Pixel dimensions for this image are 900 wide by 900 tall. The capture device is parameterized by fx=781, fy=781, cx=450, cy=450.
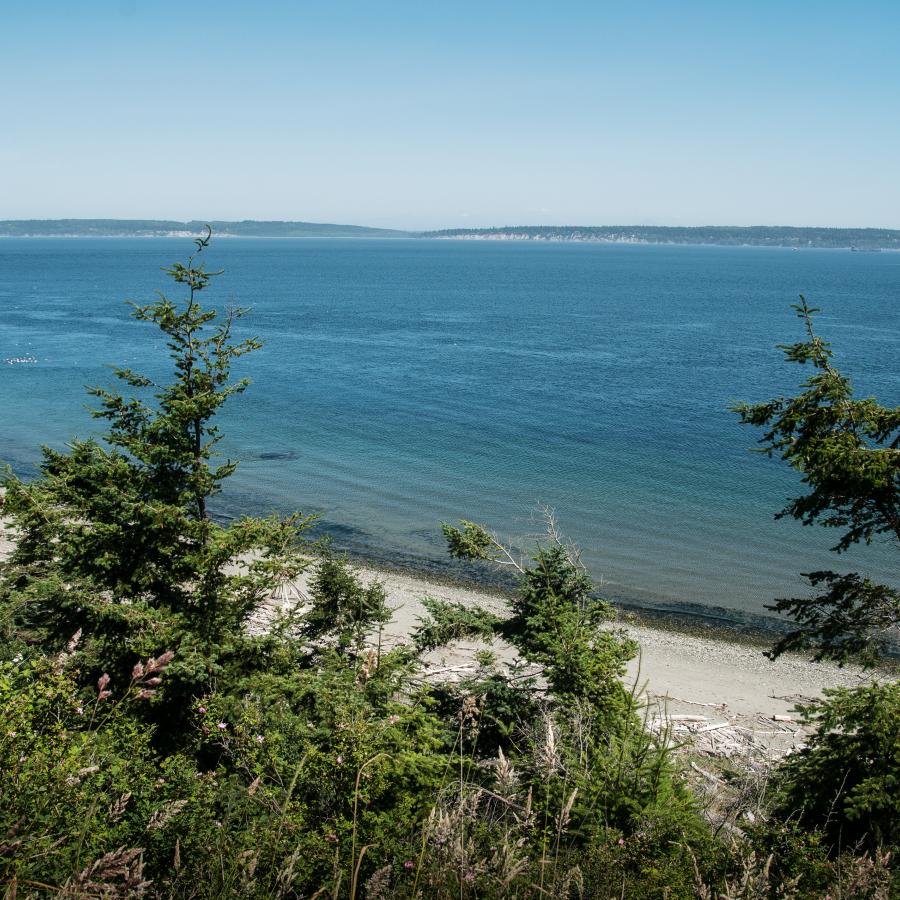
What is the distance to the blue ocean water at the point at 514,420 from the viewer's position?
99.3ft

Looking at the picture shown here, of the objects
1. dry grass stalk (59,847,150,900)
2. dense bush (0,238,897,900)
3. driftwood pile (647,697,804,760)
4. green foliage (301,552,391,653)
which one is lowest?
driftwood pile (647,697,804,760)

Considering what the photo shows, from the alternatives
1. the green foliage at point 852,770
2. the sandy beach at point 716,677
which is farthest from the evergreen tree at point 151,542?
the sandy beach at point 716,677

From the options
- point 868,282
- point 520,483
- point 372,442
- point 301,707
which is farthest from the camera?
point 868,282

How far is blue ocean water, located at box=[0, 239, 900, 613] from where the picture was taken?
30266 mm

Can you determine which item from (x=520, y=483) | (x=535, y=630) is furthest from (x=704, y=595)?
(x=535, y=630)

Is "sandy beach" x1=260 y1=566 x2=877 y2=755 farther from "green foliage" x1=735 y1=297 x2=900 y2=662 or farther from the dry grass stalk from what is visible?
the dry grass stalk

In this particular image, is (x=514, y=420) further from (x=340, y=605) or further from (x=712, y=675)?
(x=340, y=605)

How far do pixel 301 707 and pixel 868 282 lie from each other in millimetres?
168646

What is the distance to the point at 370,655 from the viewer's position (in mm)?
5285

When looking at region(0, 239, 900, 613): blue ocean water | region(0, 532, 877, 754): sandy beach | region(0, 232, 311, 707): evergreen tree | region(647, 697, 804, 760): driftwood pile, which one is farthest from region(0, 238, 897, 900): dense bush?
region(0, 239, 900, 613): blue ocean water

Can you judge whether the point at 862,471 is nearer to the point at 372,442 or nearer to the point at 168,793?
the point at 168,793

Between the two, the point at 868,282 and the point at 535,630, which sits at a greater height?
the point at 868,282

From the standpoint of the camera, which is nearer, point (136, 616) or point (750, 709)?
point (136, 616)

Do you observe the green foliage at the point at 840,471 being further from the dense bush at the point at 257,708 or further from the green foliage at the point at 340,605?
the green foliage at the point at 340,605
